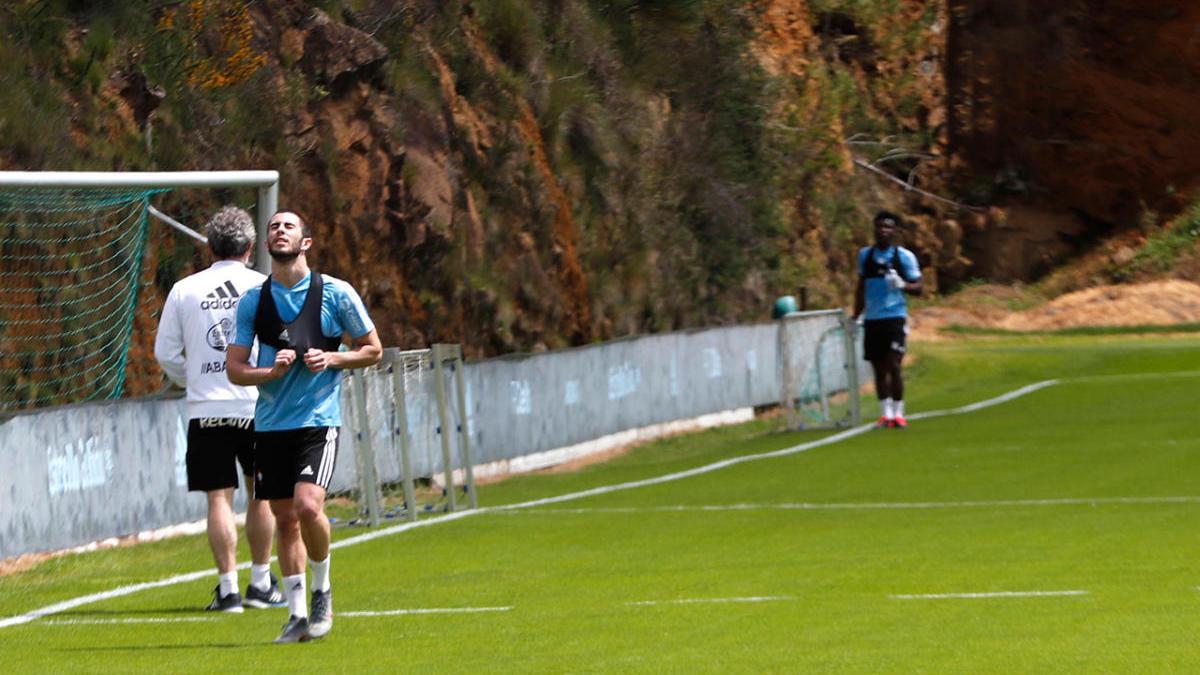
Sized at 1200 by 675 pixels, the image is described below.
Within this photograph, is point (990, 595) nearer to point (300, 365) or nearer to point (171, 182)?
point (300, 365)

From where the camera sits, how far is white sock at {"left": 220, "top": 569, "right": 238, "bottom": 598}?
35.8 ft

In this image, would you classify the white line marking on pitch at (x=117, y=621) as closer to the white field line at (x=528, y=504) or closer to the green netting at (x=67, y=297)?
the white field line at (x=528, y=504)

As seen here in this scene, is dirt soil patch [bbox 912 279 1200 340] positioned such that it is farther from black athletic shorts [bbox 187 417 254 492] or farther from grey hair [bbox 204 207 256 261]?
grey hair [bbox 204 207 256 261]

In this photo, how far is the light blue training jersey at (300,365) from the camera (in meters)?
9.39

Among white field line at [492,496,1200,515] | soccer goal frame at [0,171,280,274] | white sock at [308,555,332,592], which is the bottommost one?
white field line at [492,496,1200,515]

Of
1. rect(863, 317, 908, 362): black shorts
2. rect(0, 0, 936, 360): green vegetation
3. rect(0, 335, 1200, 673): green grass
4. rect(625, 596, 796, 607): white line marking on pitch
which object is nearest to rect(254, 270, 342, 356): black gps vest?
rect(0, 335, 1200, 673): green grass

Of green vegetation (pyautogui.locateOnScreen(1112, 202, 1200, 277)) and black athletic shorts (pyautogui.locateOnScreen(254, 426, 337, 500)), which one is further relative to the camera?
green vegetation (pyautogui.locateOnScreen(1112, 202, 1200, 277))

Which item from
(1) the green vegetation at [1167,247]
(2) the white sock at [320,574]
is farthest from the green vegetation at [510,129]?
(1) the green vegetation at [1167,247]

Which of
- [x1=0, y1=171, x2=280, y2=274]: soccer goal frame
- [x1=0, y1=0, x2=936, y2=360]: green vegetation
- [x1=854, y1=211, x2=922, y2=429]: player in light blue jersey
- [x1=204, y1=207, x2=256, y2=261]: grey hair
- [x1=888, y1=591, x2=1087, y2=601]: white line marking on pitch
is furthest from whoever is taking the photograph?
[x1=854, y1=211, x2=922, y2=429]: player in light blue jersey

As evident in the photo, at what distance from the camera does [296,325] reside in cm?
934

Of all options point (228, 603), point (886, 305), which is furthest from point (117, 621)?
point (886, 305)

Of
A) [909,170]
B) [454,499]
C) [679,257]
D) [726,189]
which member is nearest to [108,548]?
[454,499]

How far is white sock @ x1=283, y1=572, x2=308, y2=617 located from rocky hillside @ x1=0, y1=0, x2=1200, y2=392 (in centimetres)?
947

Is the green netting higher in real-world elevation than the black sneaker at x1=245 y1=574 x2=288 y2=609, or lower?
higher
